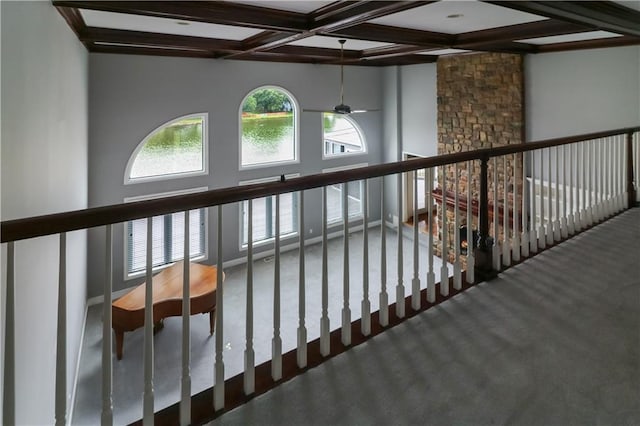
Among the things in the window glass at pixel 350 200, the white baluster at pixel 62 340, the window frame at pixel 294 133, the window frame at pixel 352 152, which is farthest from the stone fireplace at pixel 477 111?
the white baluster at pixel 62 340

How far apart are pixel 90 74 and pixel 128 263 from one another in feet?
10.5

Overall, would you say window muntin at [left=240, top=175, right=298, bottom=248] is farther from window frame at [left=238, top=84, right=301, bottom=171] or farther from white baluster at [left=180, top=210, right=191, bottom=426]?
white baluster at [left=180, top=210, right=191, bottom=426]

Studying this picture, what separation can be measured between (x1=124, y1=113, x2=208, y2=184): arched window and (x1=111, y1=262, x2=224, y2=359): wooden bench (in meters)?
2.06

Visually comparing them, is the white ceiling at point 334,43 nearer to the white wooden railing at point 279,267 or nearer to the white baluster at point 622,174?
the white baluster at point 622,174

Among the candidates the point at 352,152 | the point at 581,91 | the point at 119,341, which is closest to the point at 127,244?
A: the point at 119,341

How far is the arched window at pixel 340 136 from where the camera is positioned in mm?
9584

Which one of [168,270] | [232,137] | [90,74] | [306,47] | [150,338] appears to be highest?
[306,47]

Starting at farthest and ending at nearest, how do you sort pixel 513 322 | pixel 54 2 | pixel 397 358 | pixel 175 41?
pixel 175 41 < pixel 54 2 < pixel 513 322 < pixel 397 358

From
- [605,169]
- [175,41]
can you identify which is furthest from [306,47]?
[605,169]

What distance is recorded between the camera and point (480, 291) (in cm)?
252

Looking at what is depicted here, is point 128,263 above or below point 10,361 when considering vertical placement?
below

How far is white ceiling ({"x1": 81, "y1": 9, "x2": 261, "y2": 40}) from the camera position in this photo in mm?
4293

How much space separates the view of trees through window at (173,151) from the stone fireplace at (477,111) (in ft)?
15.1

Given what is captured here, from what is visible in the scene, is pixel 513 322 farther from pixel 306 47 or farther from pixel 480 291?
pixel 306 47
